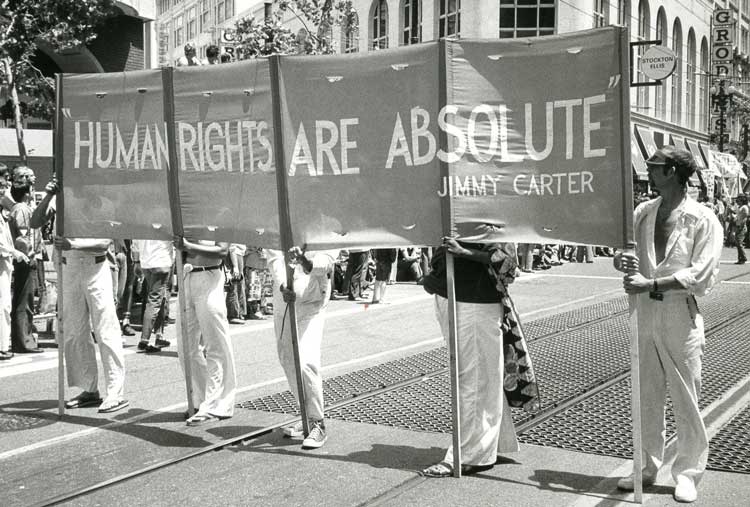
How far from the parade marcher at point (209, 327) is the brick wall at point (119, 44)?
54.9ft

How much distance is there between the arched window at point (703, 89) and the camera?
50.0 metres

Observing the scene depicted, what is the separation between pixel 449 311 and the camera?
5.32 m

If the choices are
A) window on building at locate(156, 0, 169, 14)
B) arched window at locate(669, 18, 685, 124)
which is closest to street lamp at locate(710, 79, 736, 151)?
arched window at locate(669, 18, 685, 124)

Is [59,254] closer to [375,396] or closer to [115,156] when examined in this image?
[115,156]

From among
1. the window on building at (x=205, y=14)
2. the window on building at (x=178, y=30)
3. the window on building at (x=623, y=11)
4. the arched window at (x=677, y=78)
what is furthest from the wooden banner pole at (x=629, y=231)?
the window on building at (x=178, y=30)

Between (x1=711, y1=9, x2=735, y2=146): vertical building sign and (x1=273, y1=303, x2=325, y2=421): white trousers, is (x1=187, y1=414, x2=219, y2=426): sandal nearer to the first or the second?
(x1=273, y1=303, x2=325, y2=421): white trousers

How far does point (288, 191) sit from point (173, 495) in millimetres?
2119

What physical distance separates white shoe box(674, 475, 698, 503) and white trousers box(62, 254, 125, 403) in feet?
14.7

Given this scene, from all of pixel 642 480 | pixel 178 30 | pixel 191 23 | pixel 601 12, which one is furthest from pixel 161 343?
pixel 178 30

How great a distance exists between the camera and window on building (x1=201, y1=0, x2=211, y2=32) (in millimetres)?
67850

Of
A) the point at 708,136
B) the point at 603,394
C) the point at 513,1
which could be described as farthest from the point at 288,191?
the point at 708,136

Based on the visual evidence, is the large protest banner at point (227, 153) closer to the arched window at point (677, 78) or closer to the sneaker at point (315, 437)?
the sneaker at point (315, 437)

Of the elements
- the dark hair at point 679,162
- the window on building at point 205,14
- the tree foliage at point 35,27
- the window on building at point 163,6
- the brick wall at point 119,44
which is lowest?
the dark hair at point 679,162

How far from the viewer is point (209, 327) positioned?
6.80 m
